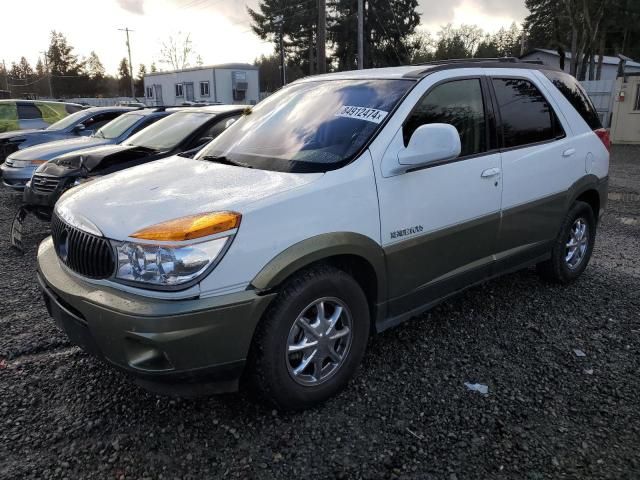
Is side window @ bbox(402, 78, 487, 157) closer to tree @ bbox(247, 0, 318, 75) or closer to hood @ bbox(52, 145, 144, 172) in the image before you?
hood @ bbox(52, 145, 144, 172)

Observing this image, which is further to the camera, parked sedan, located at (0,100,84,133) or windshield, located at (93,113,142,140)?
parked sedan, located at (0,100,84,133)

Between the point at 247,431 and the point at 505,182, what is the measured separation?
2.37 m

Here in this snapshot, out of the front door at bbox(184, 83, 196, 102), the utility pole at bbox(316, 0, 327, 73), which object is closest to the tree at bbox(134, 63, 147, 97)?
the front door at bbox(184, 83, 196, 102)

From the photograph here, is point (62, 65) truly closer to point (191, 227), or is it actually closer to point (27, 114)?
point (27, 114)

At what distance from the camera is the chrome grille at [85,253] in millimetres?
2398

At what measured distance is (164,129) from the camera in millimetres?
7133

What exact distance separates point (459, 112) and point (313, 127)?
100cm

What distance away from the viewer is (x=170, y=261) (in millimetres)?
2238

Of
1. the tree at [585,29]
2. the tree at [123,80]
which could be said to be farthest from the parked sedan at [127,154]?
the tree at [123,80]

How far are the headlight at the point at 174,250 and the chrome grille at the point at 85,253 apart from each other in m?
0.10

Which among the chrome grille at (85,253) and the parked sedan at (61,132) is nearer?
the chrome grille at (85,253)

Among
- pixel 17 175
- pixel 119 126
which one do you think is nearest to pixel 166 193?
pixel 17 175

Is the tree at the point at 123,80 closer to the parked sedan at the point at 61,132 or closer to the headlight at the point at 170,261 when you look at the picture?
the parked sedan at the point at 61,132

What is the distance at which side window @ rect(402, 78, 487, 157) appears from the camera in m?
3.14
